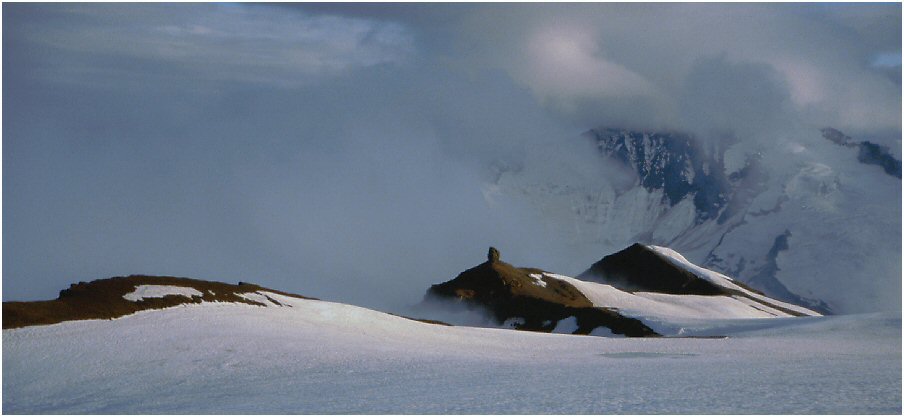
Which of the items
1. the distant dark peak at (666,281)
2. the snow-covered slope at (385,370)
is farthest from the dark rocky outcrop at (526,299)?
the snow-covered slope at (385,370)

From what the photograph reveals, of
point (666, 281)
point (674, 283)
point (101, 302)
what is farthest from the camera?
point (666, 281)

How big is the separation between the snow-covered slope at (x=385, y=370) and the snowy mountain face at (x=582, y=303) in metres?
39.1

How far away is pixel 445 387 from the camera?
37750mm

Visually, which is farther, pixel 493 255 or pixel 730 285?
pixel 730 285

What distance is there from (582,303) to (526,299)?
7166 mm

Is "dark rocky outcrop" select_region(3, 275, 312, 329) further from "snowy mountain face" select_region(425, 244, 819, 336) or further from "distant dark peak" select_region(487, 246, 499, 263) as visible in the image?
"distant dark peak" select_region(487, 246, 499, 263)

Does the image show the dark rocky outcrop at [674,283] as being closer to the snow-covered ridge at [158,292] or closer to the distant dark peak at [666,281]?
the distant dark peak at [666,281]

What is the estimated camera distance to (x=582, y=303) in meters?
128

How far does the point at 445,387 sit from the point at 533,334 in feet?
104

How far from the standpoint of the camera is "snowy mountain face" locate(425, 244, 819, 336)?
102 metres

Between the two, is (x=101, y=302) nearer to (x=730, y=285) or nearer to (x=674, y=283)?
(x=730, y=285)

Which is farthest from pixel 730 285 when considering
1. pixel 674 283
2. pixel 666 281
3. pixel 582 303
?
pixel 582 303

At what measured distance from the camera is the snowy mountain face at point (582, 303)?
102 m

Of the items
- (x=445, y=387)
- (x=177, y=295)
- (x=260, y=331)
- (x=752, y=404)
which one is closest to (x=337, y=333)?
(x=260, y=331)
